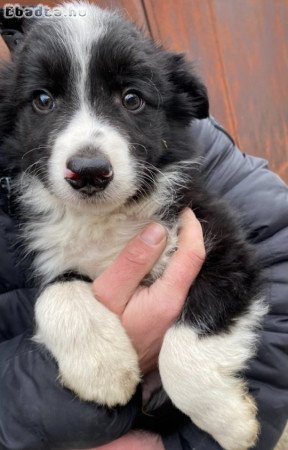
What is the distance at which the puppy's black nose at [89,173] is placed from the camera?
1.71 m

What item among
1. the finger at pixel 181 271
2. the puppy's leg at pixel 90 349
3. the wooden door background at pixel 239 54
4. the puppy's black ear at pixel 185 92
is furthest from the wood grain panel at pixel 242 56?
the puppy's leg at pixel 90 349

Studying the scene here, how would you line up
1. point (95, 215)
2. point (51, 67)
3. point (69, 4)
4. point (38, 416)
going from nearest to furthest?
point (38, 416), point (51, 67), point (95, 215), point (69, 4)

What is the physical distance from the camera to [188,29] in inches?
157

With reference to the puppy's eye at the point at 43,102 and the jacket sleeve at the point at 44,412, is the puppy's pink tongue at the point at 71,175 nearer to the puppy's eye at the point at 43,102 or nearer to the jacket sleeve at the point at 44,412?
the puppy's eye at the point at 43,102

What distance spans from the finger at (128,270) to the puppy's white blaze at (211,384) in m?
0.23

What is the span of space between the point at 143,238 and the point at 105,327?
1.34 feet

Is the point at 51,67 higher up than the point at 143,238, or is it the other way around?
the point at 51,67

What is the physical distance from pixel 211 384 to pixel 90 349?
0.44 m

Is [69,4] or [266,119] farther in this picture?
[266,119]

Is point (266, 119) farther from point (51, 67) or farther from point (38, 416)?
point (38, 416)

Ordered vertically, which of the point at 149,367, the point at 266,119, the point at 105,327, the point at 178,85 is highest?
the point at 178,85

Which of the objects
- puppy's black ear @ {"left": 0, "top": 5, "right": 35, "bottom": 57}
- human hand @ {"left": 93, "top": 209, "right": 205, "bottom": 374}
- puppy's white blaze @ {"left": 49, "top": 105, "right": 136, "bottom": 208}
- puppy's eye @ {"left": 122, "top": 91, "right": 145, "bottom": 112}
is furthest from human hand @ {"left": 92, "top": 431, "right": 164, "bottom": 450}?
puppy's black ear @ {"left": 0, "top": 5, "right": 35, "bottom": 57}

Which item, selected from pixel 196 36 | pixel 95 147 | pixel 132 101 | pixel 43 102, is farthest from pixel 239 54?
pixel 95 147

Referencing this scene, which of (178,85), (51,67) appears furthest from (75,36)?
(178,85)
